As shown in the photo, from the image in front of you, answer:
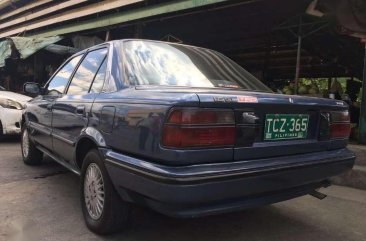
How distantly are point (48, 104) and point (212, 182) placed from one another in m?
2.85

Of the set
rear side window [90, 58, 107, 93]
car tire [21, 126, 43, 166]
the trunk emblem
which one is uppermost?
rear side window [90, 58, 107, 93]

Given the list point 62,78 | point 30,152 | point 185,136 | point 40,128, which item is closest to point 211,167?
point 185,136

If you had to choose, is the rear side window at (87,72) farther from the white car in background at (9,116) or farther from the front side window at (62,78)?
the white car in background at (9,116)

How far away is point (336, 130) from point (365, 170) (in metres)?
2.01

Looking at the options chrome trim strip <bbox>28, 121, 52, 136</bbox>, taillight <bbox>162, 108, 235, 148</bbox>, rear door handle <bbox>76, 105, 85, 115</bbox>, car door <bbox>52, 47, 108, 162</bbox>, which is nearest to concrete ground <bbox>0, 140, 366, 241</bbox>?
car door <bbox>52, 47, 108, 162</bbox>

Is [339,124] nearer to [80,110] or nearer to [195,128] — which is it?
[195,128]

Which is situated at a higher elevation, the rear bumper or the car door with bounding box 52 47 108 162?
the car door with bounding box 52 47 108 162

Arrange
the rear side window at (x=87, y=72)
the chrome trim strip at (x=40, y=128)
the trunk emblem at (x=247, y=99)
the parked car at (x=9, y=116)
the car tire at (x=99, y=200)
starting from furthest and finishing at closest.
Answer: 1. the parked car at (x=9, y=116)
2. the chrome trim strip at (x=40, y=128)
3. the rear side window at (x=87, y=72)
4. the car tire at (x=99, y=200)
5. the trunk emblem at (x=247, y=99)

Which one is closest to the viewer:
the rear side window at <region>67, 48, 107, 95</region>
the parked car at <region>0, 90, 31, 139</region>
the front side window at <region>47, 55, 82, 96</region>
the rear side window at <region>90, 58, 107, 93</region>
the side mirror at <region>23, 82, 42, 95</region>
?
the rear side window at <region>90, 58, 107, 93</region>

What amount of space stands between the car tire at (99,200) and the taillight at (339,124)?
1.78 m

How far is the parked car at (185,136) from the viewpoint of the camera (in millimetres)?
2566

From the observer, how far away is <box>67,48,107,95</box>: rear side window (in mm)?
3887

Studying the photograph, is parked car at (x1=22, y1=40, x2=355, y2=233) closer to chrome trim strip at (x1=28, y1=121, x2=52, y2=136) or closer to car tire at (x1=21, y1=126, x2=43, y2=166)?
chrome trim strip at (x1=28, y1=121, x2=52, y2=136)

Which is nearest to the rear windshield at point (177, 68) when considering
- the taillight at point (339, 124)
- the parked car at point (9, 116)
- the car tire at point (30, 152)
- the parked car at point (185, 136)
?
the parked car at point (185, 136)
